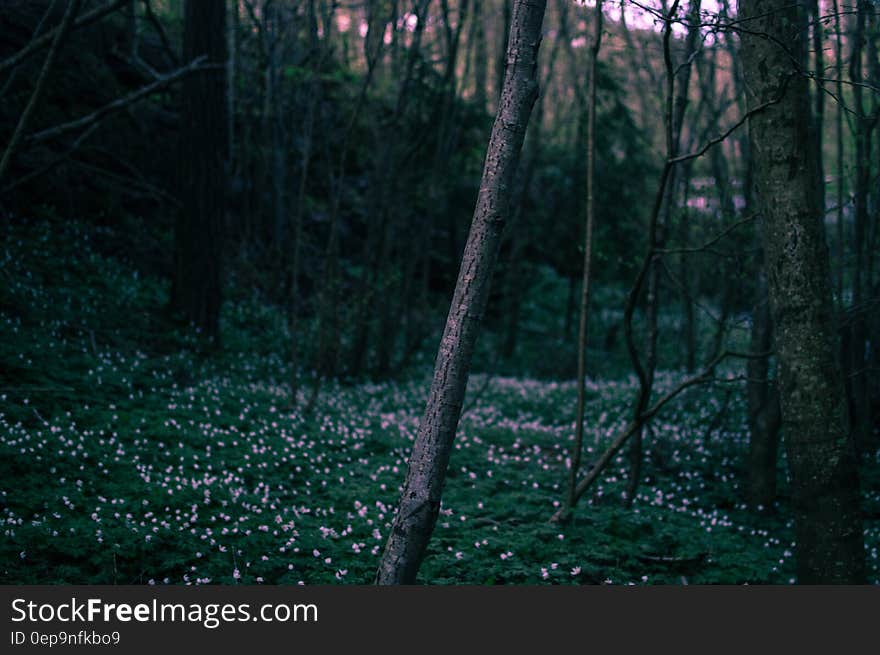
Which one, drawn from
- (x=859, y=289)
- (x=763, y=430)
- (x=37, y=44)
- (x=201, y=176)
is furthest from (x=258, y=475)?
(x=859, y=289)

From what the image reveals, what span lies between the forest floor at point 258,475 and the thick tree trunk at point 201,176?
2.12ft

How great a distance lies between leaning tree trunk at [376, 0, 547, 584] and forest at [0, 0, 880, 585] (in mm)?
17

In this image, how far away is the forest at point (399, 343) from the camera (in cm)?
465

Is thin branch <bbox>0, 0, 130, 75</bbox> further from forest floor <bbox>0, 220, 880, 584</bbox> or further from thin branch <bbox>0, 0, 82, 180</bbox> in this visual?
forest floor <bbox>0, 220, 880, 584</bbox>

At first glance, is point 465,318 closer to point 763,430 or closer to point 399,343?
point 763,430

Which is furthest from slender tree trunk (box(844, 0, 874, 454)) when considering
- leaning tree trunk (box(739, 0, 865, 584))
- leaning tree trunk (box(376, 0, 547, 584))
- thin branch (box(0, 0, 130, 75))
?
thin branch (box(0, 0, 130, 75))

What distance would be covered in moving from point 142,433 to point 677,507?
19.3ft

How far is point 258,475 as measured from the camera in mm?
6957

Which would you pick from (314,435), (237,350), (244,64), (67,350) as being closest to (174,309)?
(237,350)

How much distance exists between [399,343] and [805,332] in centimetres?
1330

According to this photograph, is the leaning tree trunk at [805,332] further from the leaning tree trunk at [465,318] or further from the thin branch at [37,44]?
the thin branch at [37,44]

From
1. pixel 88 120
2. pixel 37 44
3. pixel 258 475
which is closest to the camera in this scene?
pixel 37 44

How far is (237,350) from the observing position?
1214cm

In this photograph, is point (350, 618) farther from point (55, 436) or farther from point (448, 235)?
point (448, 235)
